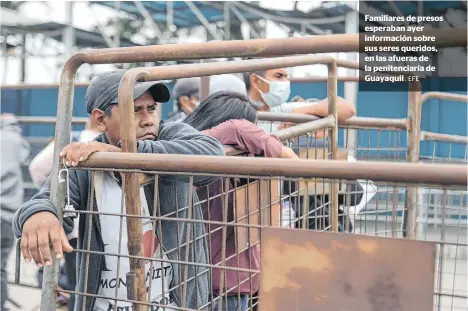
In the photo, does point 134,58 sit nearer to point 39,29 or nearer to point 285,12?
point 285,12

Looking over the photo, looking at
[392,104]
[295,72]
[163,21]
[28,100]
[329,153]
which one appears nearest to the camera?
[329,153]

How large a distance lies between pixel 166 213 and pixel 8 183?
102 inches

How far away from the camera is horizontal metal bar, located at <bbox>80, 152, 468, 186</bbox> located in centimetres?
139

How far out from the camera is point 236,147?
2.51 meters

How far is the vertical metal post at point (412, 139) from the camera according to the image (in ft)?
12.5

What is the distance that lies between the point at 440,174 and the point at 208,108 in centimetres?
148

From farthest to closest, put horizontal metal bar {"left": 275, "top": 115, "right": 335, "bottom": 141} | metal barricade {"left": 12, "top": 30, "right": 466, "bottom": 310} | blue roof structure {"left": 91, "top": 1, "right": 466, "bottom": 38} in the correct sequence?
blue roof structure {"left": 91, "top": 1, "right": 466, "bottom": 38} < horizontal metal bar {"left": 275, "top": 115, "right": 335, "bottom": 141} < metal barricade {"left": 12, "top": 30, "right": 466, "bottom": 310}

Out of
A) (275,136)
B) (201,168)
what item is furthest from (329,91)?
(201,168)

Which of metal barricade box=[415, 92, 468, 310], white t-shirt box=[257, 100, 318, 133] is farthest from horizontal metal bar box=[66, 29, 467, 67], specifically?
white t-shirt box=[257, 100, 318, 133]

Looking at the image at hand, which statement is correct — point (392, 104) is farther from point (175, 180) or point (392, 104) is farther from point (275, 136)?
point (175, 180)

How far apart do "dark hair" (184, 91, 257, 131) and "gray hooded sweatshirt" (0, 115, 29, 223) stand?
6.51ft

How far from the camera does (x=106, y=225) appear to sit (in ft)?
6.47

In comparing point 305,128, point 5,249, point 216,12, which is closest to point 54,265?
point 305,128

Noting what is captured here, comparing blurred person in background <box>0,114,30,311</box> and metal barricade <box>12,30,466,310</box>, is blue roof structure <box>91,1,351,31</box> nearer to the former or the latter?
blurred person in background <box>0,114,30,311</box>
